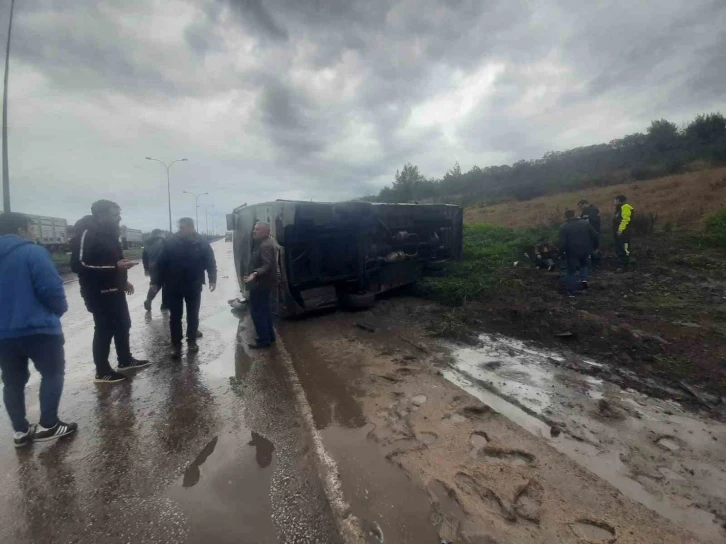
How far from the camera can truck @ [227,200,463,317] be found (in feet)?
19.9

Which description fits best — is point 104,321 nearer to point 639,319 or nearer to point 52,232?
point 639,319

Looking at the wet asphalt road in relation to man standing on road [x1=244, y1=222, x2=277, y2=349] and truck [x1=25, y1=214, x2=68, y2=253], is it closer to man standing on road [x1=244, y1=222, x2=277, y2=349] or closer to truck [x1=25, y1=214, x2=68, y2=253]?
man standing on road [x1=244, y1=222, x2=277, y2=349]

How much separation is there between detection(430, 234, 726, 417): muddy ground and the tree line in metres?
17.7

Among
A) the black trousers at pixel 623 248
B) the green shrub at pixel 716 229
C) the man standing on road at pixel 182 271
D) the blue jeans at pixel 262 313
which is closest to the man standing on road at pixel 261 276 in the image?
the blue jeans at pixel 262 313

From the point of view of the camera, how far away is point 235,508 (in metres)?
2.24

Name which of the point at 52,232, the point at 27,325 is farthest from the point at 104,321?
the point at 52,232

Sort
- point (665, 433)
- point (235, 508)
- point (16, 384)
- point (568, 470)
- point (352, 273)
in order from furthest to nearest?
point (352, 273) < point (16, 384) < point (665, 433) < point (568, 470) < point (235, 508)

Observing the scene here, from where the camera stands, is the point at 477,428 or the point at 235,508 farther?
Result: the point at 477,428

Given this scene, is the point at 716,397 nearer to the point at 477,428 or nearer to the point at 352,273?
the point at 477,428

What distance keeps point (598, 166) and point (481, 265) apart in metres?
29.8

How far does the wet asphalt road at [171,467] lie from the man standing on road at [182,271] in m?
0.85

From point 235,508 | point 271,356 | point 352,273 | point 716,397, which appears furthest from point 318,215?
point 716,397

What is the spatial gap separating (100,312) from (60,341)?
3.80 ft

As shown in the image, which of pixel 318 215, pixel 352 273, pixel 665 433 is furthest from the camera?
pixel 352 273
